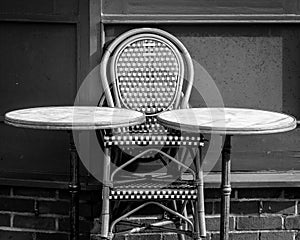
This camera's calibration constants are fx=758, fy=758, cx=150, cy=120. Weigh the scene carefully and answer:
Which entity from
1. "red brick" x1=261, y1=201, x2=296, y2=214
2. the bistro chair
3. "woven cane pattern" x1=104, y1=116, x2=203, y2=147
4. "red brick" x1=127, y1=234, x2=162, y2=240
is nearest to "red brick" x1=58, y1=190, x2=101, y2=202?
the bistro chair

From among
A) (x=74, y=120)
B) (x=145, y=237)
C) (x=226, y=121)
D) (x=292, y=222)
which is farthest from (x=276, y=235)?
(x=74, y=120)

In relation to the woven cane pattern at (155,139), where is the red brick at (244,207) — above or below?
below

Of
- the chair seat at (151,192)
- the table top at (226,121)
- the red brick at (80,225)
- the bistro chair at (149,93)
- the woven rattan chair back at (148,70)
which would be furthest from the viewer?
the red brick at (80,225)

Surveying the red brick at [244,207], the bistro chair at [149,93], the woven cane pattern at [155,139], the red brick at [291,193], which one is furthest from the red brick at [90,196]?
the red brick at [291,193]

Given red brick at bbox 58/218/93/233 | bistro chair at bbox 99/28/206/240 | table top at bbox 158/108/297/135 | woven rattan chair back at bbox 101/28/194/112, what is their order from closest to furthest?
table top at bbox 158/108/297/135 → bistro chair at bbox 99/28/206/240 → woven rattan chair back at bbox 101/28/194/112 → red brick at bbox 58/218/93/233

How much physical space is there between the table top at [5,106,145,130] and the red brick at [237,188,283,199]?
36.5 inches

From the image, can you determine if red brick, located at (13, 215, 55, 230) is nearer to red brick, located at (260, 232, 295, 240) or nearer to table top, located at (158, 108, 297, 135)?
table top, located at (158, 108, 297, 135)

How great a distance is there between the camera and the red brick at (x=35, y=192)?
4543 mm

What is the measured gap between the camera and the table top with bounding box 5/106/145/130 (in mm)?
3713

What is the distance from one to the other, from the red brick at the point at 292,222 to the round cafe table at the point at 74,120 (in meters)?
1.25

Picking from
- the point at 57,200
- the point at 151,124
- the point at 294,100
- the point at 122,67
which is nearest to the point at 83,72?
the point at 122,67

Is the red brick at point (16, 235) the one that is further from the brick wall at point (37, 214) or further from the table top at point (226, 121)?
the table top at point (226, 121)

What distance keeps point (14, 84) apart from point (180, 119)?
1.18 metres

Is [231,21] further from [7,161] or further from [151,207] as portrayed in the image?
[7,161]
